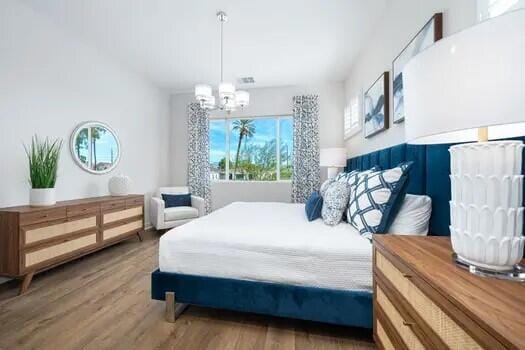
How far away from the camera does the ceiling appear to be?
2.53m

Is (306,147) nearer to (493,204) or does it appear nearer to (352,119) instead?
(352,119)

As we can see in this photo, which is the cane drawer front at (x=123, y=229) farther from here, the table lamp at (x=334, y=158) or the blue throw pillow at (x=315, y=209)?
the table lamp at (x=334, y=158)

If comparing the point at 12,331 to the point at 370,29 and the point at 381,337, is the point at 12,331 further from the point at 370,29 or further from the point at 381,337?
the point at 370,29

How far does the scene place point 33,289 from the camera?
2188 mm

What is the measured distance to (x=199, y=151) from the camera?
4887 millimetres

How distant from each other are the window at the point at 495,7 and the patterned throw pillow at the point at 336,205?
1231mm

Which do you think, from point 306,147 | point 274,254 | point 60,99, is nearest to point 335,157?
point 306,147

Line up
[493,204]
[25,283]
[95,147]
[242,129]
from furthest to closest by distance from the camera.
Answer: [242,129]
[95,147]
[25,283]
[493,204]

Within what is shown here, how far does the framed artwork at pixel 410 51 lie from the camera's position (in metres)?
1.56

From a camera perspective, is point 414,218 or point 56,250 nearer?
point 414,218

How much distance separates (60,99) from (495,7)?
3877mm

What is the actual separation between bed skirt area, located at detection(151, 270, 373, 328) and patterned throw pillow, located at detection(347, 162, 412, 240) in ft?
1.31

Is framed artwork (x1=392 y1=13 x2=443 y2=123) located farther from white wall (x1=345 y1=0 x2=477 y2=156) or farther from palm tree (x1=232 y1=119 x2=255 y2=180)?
palm tree (x1=232 y1=119 x2=255 y2=180)

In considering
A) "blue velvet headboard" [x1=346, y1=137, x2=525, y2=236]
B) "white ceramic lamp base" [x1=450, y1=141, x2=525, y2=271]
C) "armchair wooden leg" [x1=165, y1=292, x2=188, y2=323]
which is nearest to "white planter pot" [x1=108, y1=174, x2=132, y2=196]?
"armchair wooden leg" [x1=165, y1=292, x2=188, y2=323]
